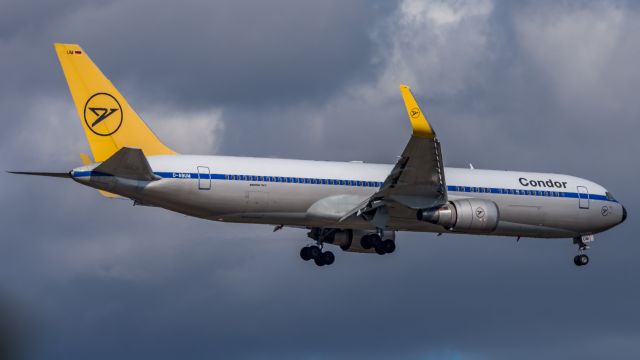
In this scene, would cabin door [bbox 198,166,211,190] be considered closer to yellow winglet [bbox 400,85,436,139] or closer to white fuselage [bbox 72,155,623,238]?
white fuselage [bbox 72,155,623,238]

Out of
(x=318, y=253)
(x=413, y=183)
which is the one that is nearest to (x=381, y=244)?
(x=318, y=253)

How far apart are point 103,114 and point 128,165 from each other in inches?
167

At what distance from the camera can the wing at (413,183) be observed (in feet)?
144

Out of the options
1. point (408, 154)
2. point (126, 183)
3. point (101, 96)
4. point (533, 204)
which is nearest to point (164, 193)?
point (126, 183)

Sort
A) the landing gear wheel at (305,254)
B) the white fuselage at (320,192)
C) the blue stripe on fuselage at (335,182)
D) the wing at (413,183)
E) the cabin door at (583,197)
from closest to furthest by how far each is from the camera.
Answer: the wing at (413,183) → the blue stripe on fuselage at (335,182) → the white fuselage at (320,192) → the landing gear wheel at (305,254) → the cabin door at (583,197)

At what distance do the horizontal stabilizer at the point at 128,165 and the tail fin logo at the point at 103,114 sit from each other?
349 centimetres

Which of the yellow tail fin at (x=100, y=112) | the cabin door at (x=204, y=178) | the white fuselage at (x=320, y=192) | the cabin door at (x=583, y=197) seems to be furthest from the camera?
the cabin door at (x=583, y=197)

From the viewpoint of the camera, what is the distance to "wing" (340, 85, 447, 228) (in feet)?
144

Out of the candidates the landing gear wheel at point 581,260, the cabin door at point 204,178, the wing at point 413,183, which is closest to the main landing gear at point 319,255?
the wing at point 413,183

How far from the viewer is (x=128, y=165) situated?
142 feet

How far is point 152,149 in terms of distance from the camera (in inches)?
1854

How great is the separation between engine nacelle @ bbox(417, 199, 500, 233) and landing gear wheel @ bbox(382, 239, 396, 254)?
3.40 metres

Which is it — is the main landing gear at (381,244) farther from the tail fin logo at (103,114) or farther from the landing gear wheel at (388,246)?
the tail fin logo at (103,114)

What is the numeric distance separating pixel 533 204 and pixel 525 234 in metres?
1.41
